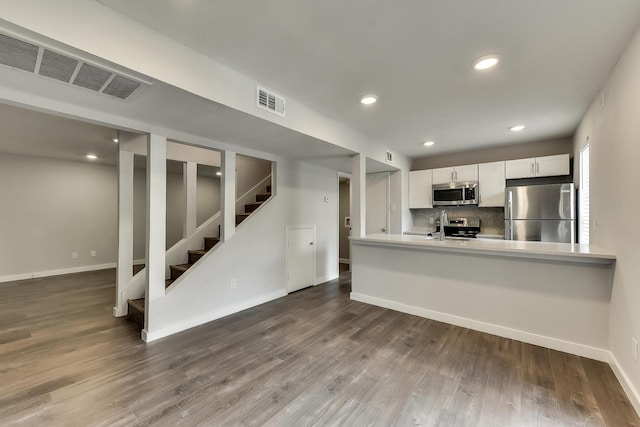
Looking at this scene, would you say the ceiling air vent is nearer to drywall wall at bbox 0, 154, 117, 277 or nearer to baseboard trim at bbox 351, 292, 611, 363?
baseboard trim at bbox 351, 292, 611, 363

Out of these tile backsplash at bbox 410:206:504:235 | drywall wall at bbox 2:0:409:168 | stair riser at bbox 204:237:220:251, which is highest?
drywall wall at bbox 2:0:409:168

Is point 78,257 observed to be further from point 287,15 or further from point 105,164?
point 287,15

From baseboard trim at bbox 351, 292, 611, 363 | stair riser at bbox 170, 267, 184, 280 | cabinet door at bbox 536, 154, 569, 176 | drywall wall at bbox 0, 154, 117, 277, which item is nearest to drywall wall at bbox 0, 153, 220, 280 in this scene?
drywall wall at bbox 0, 154, 117, 277

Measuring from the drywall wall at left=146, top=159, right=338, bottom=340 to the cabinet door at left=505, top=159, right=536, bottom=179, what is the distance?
9.78 ft

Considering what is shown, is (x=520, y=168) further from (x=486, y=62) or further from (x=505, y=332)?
(x=486, y=62)

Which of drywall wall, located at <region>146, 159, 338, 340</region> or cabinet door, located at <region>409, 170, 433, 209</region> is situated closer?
drywall wall, located at <region>146, 159, 338, 340</region>

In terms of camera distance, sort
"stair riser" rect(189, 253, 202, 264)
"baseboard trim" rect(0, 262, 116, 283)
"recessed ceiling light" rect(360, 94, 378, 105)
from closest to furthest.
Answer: "recessed ceiling light" rect(360, 94, 378, 105) → "stair riser" rect(189, 253, 202, 264) → "baseboard trim" rect(0, 262, 116, 283)

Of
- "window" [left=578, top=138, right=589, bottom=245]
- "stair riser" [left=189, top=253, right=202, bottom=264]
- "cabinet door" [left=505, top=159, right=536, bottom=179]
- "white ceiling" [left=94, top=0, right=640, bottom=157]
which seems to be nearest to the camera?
"white ceiling" [left=94, top=0, right=640, bottom=157]

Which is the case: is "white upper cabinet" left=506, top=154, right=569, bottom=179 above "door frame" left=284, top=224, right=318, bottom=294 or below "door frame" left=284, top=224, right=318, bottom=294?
above

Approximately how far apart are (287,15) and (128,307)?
12.6 feet

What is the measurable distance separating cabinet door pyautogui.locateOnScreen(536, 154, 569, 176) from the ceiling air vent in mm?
4117

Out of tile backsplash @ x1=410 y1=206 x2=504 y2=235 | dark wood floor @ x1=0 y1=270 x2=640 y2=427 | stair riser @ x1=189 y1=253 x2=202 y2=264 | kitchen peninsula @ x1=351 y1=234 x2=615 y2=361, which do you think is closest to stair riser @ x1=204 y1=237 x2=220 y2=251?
stair riser @ x1=189 y1=253 x2=202 y2=264

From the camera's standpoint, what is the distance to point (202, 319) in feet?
10.6

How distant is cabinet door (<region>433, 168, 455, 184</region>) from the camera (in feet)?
16.7
